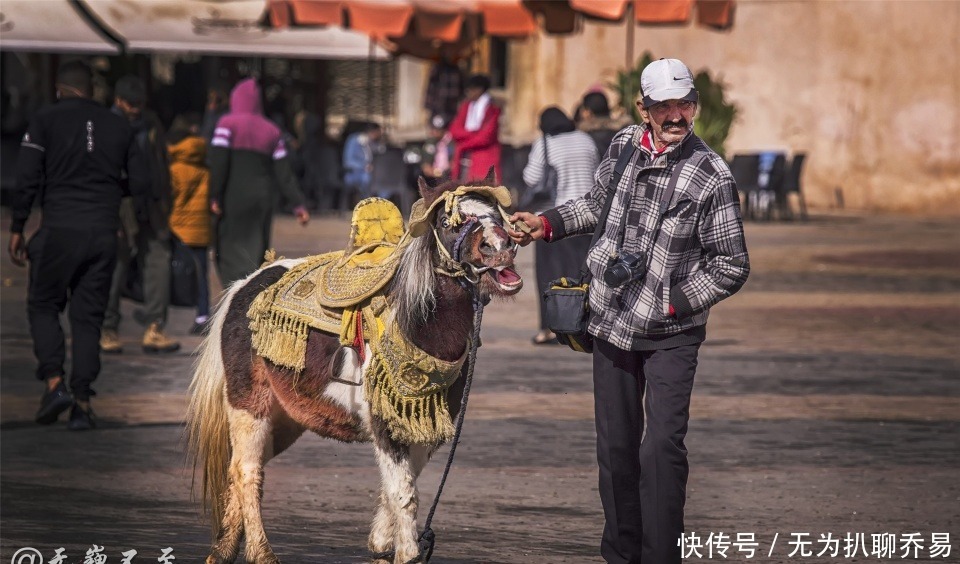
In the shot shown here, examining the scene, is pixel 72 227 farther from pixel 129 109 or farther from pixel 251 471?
pixel 251 471

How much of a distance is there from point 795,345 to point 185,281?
4.78m

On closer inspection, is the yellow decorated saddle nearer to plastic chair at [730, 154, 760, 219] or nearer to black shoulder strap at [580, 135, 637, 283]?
black shoulder strap at [580, 135, 637, 283]

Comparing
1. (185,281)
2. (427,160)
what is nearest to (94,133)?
(185,281)

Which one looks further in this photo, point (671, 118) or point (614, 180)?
point (614, 180)

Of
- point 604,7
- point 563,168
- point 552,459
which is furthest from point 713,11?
point 552,459

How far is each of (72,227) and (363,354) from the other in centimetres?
400

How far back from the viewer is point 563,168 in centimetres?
1362

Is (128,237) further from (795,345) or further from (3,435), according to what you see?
(795,345)

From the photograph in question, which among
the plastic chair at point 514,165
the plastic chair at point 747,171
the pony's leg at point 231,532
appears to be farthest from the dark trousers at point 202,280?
the plastic chair at point 747,171

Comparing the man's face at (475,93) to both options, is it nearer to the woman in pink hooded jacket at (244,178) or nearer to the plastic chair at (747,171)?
the woman in pink hooded jacket at (244,178)

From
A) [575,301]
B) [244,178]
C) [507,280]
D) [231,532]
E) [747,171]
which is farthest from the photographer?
[747,171]

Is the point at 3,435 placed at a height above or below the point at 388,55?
below

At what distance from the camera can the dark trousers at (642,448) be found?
20.2 ft

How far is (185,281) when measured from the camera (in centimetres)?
1352
